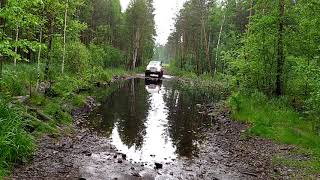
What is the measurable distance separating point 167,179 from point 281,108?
31.8ft

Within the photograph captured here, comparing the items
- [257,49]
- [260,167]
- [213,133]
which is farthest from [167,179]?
[257,49]

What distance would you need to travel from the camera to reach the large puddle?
12.0m

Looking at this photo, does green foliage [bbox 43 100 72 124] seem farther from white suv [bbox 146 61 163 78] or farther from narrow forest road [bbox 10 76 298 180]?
white suv [bbox 146 61 163 78]

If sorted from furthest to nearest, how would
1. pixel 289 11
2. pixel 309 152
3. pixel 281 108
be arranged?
pixel 289 11, pixel 281 108, pixel 309 152

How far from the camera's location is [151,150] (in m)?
12.1

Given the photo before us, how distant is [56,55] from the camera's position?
20.8 m

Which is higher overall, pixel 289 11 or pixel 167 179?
pixel 289 11

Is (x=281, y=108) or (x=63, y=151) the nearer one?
(x=63, y=151)

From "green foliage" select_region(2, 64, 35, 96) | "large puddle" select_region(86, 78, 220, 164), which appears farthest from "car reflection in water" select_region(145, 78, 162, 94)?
"green foliage" select_region(2, 64, 35, 96)

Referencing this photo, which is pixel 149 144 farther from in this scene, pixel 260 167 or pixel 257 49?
pixel 257 49

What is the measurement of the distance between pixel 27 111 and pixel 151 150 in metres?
4.76

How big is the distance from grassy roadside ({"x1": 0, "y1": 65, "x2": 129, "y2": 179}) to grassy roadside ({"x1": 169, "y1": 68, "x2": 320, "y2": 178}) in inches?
299

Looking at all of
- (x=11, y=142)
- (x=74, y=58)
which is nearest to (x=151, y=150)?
(x=11, y=142)

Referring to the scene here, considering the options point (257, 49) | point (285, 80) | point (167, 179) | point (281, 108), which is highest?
point (257, 49)
